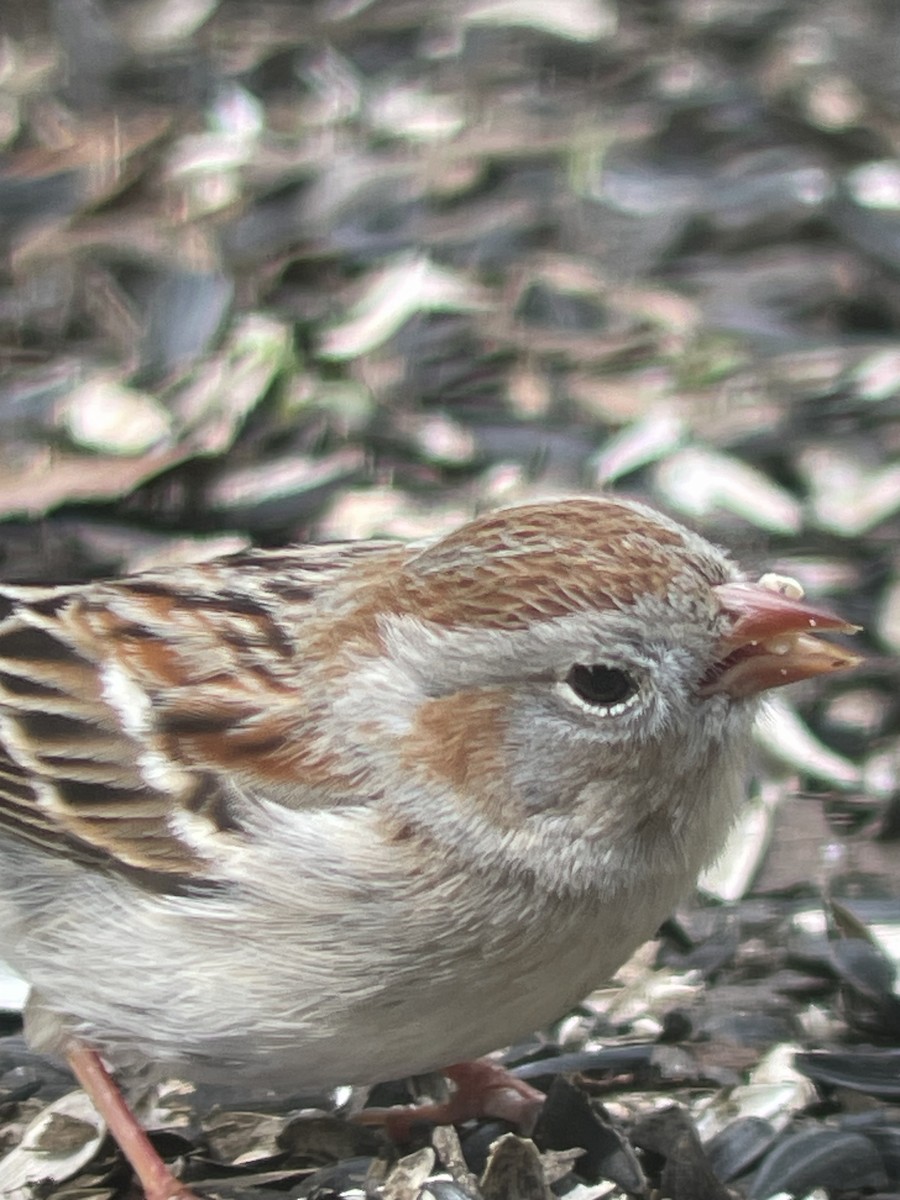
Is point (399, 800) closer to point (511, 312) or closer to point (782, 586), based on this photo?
point (782, 586)

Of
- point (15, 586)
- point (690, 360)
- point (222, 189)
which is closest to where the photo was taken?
point (15, 586)

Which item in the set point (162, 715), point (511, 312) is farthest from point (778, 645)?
point (511, 312)

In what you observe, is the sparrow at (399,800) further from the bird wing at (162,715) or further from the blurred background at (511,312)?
the blurred background at (511,312)

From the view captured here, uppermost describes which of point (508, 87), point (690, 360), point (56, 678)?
point (508, 87)

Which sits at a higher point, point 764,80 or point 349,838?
point 764,80

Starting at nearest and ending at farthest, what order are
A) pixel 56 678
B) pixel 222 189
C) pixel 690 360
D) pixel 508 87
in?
pixel 56 678 → pixel 690 360 → pixel 222 189 → pixel 508 87

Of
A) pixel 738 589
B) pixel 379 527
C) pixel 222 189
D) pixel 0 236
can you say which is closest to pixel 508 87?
pixel 222 189

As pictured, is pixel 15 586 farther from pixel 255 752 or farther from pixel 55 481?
pixel 55 481
